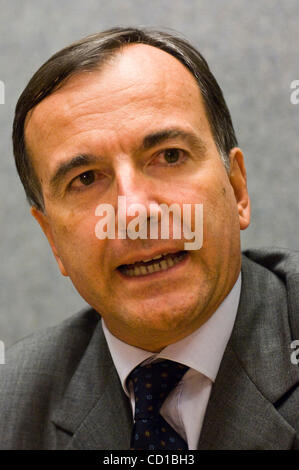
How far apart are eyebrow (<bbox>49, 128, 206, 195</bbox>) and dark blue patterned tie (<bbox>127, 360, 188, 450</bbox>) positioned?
39 centimetres

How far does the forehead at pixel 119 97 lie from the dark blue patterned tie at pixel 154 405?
452mm

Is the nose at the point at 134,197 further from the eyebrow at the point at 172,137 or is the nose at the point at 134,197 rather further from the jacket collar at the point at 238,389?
the jacket collar at the point at 238,389

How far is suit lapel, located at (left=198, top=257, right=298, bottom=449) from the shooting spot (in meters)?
0.94

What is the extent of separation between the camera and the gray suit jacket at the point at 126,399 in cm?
96

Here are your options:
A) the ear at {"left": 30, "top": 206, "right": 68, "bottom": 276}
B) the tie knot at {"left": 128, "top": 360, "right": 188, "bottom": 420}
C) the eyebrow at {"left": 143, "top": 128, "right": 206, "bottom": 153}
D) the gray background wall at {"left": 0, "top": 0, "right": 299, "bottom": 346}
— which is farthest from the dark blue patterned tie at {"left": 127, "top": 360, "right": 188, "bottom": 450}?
the gray background wall at {"left": 0, "top": 0, "right": 299, "bottom": 346}

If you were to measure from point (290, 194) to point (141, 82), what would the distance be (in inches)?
24.1

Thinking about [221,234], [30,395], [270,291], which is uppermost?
[221,234]

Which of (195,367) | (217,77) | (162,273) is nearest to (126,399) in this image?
(195,367)

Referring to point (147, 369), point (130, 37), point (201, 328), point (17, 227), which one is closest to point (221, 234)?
point (201, 328)

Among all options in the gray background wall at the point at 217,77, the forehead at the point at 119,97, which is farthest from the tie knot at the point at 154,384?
the gray background wall at the point at 217,77

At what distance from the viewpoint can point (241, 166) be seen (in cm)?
114

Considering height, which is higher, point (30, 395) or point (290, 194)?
point (290, 194)

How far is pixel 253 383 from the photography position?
3.22 ft

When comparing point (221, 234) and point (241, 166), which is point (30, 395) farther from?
point (241, 166)
